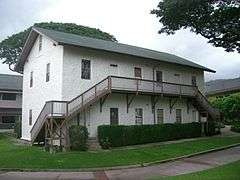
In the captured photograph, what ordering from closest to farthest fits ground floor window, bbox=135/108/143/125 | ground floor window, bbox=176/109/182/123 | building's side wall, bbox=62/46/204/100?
building's side wall, bbox=62/46/204/100
ground floor window, bbox=135/108/143/125
ground floor window, bbox=176/109/182/123

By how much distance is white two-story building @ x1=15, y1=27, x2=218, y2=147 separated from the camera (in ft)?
85.3

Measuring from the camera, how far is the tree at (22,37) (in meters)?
53.1

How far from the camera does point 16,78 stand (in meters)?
57.6

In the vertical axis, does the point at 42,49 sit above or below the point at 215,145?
above

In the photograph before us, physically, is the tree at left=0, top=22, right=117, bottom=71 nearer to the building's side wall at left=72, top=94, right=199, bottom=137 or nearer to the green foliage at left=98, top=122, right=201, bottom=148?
the building's side wall at left=72, top=94, right=199, bottom=137

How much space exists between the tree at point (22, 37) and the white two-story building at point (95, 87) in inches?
720

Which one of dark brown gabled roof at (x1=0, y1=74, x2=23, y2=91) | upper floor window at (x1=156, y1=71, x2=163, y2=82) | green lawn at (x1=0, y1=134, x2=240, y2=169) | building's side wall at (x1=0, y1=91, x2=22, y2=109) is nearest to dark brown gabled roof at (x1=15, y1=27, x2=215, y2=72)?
upper floor window at (x1=156, y1=71, x2=163, y2=82)

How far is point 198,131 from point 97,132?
1110 cm

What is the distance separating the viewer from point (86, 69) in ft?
90.8

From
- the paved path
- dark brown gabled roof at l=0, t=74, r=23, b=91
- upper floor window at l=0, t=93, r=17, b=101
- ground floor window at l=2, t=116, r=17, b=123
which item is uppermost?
dark brown gabled roof at l=0, t=74, r=23, b=91

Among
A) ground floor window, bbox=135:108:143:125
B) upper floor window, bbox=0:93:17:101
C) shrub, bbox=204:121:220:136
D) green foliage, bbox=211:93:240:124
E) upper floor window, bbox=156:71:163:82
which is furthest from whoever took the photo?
upper floor window, bbox=0:93:17:101

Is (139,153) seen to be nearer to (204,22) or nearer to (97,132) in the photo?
(97,132)

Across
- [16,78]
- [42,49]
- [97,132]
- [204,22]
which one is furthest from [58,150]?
[16,78]

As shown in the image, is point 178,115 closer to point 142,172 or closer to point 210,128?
point 210,128
